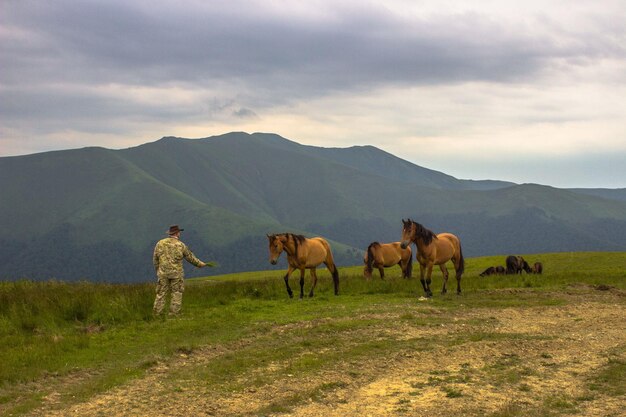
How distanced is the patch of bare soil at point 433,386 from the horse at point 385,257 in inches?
568

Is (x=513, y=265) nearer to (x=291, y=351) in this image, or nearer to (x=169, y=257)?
(x=169, y=257)

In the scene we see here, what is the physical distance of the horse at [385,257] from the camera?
30.1 meters

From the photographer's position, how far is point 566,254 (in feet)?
159

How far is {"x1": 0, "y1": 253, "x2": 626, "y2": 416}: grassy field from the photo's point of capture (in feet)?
33.2

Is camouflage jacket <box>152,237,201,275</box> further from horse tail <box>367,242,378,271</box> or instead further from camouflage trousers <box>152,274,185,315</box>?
horse tail <box>367,242,378,271</box>

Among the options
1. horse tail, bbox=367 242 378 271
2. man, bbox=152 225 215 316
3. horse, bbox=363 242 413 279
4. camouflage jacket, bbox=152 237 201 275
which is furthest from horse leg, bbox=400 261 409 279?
camouflage jacket, bbox=152 237 201 275

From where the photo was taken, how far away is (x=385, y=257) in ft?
103

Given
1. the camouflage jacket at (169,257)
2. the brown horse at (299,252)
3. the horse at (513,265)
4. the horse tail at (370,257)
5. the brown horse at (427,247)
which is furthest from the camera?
the horse at (513,265)

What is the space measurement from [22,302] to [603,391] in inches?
665

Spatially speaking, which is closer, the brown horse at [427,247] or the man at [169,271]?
the man at [169,271]

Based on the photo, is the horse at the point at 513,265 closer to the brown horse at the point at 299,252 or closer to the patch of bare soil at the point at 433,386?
the brown horse at the point at 299,252

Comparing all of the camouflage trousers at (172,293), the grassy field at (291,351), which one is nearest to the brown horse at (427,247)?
the grassy field at (291,351)

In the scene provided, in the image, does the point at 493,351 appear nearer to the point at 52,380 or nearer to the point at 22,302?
the point at 52,380

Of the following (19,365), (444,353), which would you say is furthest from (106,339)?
(444,353)
